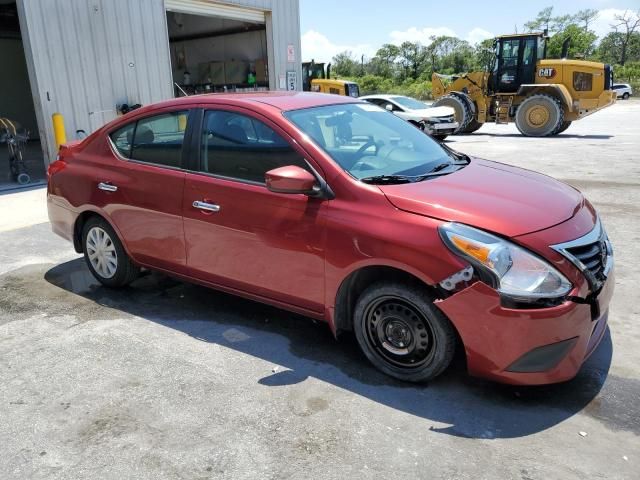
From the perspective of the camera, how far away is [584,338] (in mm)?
2771

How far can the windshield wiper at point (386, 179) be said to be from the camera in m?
3.21

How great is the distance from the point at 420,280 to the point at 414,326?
0.92ft

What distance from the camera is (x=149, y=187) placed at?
4086mm

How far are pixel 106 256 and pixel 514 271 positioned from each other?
343cm

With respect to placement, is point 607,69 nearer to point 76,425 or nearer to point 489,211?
point 489,211

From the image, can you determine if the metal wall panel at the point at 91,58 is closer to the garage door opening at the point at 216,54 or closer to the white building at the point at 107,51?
the white building at the point at 107,51

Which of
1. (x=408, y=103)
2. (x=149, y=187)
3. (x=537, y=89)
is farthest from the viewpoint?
(x=537, y=89)

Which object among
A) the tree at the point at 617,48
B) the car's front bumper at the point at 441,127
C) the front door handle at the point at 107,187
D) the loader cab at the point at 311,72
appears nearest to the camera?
the front door handle at the point at 107,187

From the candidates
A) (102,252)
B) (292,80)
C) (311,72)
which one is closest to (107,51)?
(292,80)

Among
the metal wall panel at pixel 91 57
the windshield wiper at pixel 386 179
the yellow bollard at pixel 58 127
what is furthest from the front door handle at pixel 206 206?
the metal wall panel at pixel 91 57

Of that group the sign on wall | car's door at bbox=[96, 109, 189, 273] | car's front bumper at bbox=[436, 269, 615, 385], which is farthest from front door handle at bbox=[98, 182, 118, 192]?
the sign on wall

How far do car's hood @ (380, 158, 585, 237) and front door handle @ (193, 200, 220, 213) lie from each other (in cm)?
121

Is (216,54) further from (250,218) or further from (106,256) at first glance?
(250,218)

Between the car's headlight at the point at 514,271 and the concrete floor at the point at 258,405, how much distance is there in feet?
2.27
